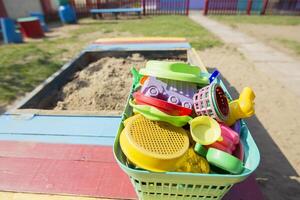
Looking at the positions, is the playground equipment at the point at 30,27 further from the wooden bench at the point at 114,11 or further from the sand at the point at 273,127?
the sand at the point at 273,127

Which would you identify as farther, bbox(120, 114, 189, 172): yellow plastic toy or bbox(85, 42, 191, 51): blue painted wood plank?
bbox(85, 42, 191, 51): blue painted wood plank

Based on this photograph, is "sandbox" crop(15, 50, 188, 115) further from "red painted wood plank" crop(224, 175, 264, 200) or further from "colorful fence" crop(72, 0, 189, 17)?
"colorful fence" crop(72, 0, 189, 17)

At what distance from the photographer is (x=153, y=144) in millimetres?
959

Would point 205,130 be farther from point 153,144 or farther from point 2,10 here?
point 2,10

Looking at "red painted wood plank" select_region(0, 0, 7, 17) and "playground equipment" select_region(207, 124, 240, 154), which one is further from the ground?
"playground equipment" select_region(207, 124, 240, 154)

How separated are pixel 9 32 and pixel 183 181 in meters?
7.53

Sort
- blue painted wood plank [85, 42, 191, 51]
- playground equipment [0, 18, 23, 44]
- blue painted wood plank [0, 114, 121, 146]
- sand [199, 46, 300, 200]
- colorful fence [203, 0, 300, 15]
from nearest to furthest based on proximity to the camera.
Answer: blue painted wood plank [0, 114, 121, 146]
sand [199, 46, 300, 200]
blue painted wood plank [85, 42, 191, 51]
playground equipment [0, 18, 23, 44]
colorful fence [203, 0, 300, 15]

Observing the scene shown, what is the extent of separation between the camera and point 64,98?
97.7 inches

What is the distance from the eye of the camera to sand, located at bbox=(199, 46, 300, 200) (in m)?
2.02

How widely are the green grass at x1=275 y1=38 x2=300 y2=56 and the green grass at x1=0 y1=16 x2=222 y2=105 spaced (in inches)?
72.6

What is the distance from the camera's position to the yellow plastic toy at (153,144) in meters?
0.89

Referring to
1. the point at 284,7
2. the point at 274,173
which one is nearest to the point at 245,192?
the point at 274,173

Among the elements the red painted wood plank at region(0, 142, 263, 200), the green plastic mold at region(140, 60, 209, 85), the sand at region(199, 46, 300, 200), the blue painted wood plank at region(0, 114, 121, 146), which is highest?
the green plastic mold at region(140, 60, 209, 85)

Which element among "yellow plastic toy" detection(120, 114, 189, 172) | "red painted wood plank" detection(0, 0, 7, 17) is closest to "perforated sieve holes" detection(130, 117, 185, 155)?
"yellow plastic toy" detection(120, 114, 189, 172)
